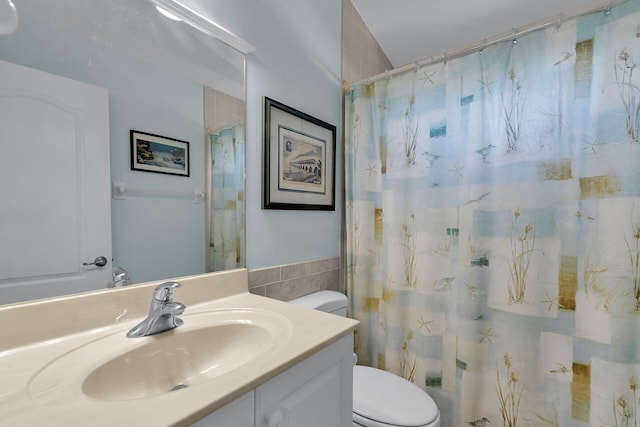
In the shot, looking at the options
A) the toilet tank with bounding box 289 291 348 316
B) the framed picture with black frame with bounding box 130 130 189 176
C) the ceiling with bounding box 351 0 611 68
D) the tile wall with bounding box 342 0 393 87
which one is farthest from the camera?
the tile wall with bounding box 342 0 393 87

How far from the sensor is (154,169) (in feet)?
3.12

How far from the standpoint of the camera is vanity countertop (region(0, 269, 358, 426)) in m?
0.47

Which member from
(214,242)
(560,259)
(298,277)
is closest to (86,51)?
(214,242)

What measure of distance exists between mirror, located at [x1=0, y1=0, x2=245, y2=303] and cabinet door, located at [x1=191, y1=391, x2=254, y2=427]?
1.90ft

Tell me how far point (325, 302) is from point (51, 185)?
3.67ft

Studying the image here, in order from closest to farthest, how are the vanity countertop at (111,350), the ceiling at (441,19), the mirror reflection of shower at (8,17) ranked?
1. the vanity countertop at (111,350)
2. the mirror reflection of shower at (8,17)
3. the ceiling at (441,19)

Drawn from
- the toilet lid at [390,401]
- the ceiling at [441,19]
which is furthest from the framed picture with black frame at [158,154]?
the ceiling at [441,19]

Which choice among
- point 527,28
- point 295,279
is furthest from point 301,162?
point 527,28

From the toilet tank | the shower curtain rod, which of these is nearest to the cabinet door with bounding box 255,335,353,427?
the toilet tank

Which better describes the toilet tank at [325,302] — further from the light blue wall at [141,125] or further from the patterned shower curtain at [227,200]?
the light blue wall at [141,125]

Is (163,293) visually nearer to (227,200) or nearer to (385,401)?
(227,200)

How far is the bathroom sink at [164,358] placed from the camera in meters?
0.59

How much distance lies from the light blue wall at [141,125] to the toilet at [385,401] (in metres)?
0.65

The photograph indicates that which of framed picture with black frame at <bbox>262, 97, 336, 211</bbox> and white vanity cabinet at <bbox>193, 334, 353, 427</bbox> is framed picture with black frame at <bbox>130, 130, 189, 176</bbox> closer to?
framed picture with black frame at <bbox>262, 97, 336, 211</bbox>
